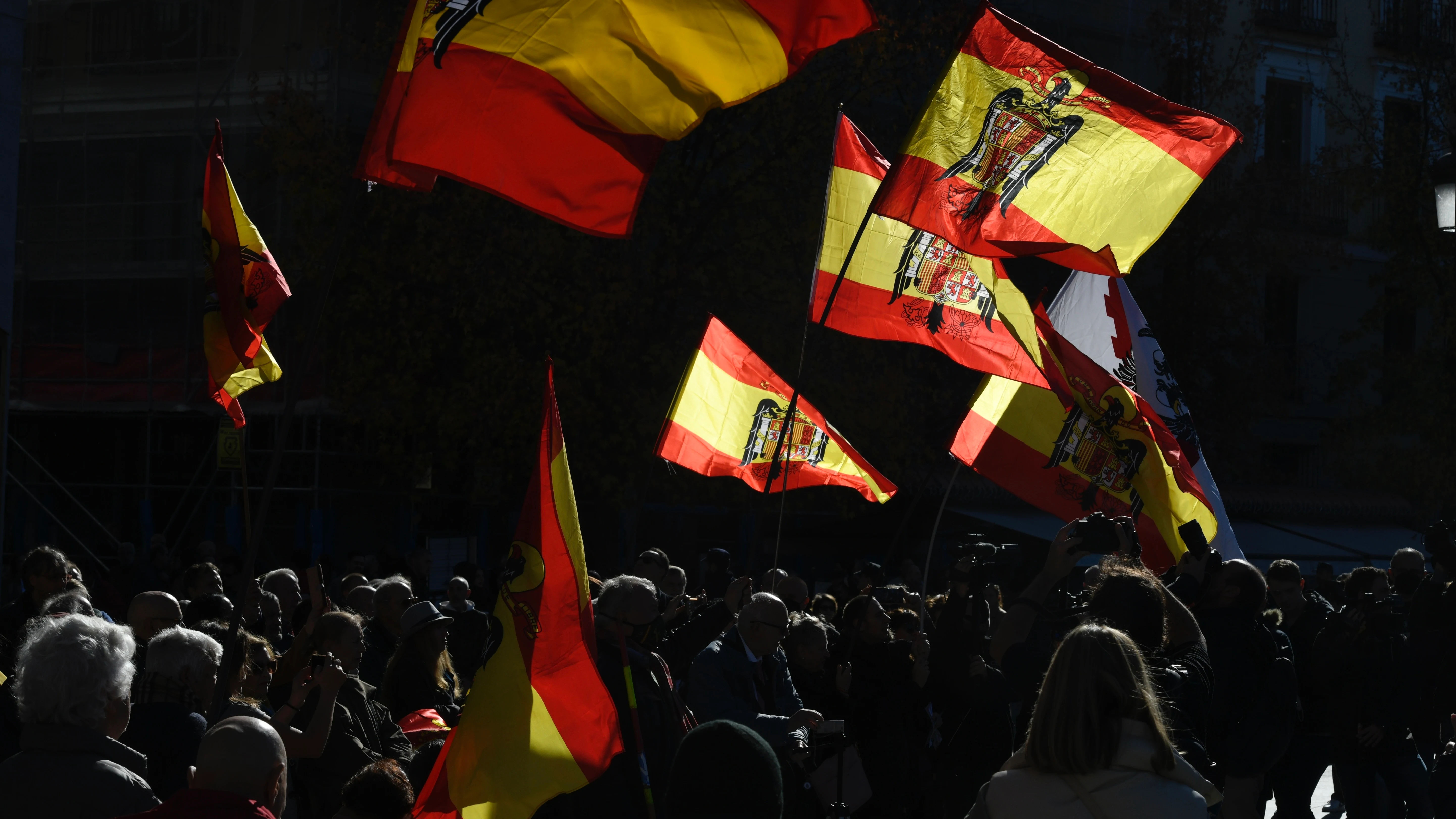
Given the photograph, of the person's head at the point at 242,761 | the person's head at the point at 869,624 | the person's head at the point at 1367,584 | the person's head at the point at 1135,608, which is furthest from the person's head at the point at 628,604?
the person's head at the point at 1367,584

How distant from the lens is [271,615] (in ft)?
31.8

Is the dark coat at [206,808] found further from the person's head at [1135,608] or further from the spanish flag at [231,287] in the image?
the spanish flag at [231,287]

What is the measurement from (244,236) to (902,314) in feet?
12.3

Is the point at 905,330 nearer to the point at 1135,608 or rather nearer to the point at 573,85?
the point at 573,85

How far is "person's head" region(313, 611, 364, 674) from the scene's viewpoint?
6.29m

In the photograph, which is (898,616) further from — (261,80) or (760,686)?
(261,80)

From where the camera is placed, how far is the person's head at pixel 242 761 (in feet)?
12.0

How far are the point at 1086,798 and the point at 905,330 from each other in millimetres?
6216

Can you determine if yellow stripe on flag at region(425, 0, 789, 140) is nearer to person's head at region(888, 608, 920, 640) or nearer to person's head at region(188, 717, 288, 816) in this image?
person's head at region(888, 608, 920, 640)

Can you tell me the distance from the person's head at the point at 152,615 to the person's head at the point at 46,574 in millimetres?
1018

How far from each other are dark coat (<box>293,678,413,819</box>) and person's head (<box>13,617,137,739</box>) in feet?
5.05

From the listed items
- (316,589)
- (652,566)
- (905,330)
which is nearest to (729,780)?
(316,589)

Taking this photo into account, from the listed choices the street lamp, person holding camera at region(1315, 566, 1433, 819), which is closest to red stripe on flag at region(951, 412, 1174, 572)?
person holding camera at region(1315, 566, 1433, 819)

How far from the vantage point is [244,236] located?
8977 mm
